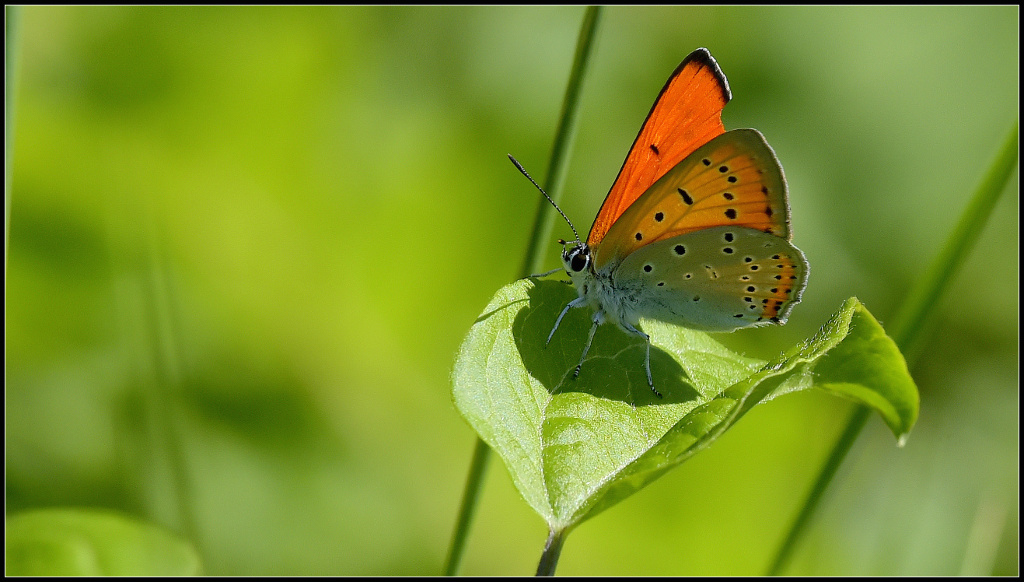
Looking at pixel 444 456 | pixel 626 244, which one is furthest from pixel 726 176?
pixel 444 456

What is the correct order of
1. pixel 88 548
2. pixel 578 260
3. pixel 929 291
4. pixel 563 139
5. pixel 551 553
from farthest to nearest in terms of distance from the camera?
pixel 578 260 < pixel 929 291 < pixel 563 139 < pixel 88 548 < pixel 551 553

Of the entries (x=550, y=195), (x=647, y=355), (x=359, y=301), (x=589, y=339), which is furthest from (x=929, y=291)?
(x=359, y=301)

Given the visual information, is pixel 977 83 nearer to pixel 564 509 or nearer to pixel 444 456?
pixel 444 456

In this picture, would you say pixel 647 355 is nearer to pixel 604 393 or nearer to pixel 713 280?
pixel 604 393

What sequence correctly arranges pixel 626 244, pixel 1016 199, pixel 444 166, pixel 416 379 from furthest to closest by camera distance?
1. pixel 1016 199
2. pixel 444 166
3. pixel 416 379
4. pixel 626 244

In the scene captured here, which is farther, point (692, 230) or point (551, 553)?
point (692, 230)

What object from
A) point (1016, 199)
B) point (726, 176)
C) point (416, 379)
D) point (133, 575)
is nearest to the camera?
point (133, 575)

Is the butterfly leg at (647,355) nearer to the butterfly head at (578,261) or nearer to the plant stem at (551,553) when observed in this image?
the butterfly head at (578,261)

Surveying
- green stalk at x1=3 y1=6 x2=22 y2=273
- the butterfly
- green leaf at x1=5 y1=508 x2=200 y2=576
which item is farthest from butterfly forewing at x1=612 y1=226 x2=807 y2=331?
green stalk at x1=3 y1=6 x2=22 y2=273
